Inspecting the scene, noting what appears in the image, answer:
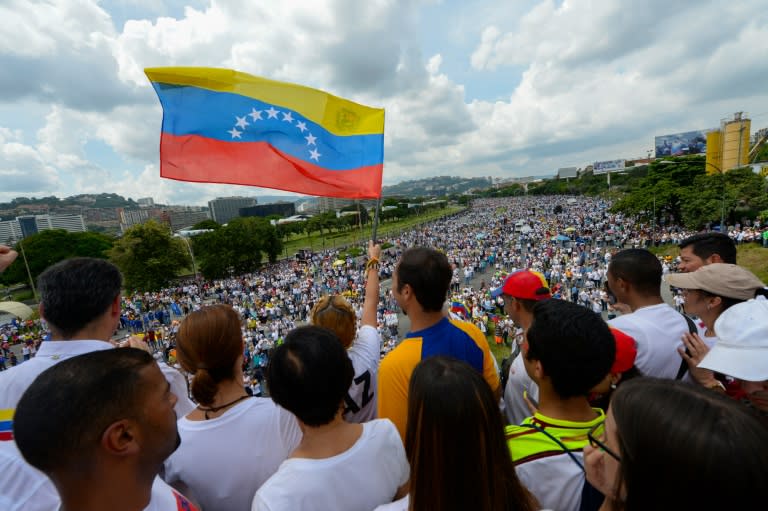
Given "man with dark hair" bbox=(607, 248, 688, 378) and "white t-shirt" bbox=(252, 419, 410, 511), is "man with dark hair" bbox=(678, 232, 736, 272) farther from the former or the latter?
"white t-shirt" bbox=(252, 419, 410, 511)

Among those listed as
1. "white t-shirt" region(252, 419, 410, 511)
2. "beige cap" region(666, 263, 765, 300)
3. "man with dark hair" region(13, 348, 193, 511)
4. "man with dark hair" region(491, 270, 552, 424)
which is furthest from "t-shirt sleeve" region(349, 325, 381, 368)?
"beige cap" region(666, 263, 765, 300)

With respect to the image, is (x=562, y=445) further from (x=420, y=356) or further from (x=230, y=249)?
(x=230, y=249)

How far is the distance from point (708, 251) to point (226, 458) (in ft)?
14.6

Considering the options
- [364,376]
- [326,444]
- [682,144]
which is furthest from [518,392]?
[682,144]

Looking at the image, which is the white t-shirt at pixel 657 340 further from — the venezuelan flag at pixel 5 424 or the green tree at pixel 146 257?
the green tree at pixel 146 257

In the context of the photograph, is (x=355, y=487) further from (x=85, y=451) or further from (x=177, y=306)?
(x=177, y=306)

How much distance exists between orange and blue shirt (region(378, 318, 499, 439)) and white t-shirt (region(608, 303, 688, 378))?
101cm

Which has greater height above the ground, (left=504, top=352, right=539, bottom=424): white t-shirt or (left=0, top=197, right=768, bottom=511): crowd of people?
(left=0, top=197, right=768, bottom=511): crowd of people

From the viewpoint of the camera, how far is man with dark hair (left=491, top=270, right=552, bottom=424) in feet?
7.55

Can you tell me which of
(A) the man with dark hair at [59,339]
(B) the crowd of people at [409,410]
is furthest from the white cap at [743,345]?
(A) the man with dark hair at [59,339]

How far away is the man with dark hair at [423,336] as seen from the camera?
2.00 meters

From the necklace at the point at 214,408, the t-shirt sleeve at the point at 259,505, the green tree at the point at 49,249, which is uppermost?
the necklace at the point at 214,408

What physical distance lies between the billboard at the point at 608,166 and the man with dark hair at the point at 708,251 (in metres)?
124

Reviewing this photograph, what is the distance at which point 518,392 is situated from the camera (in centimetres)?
237
